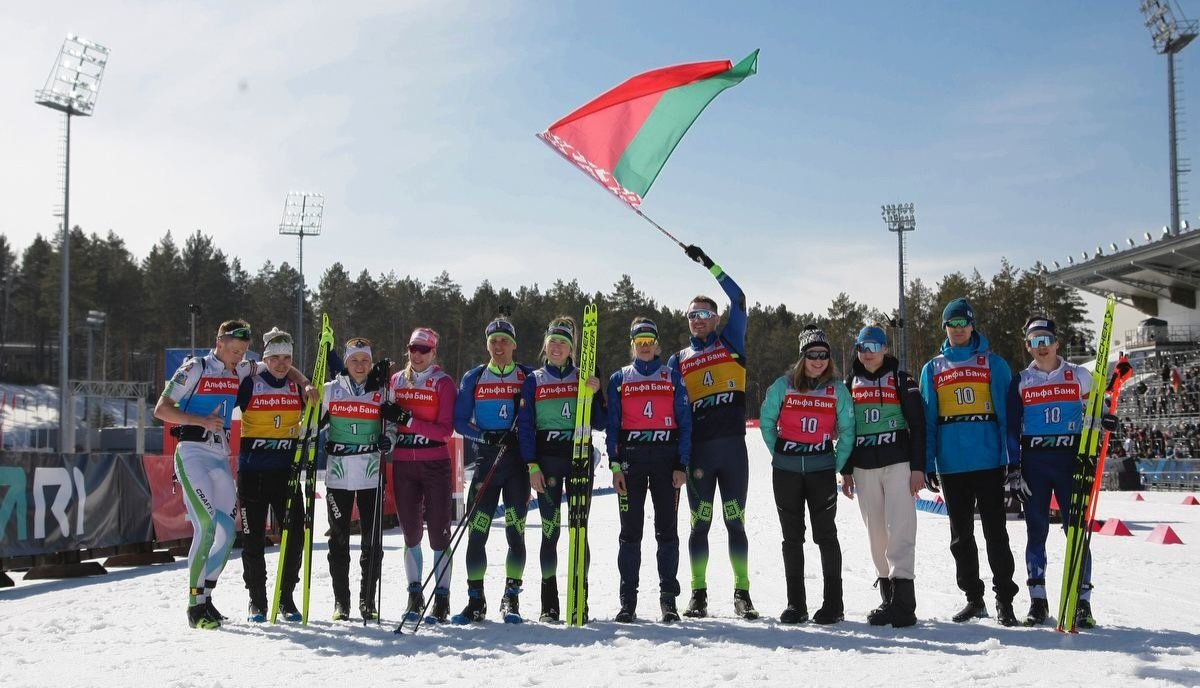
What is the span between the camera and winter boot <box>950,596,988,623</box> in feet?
21.4

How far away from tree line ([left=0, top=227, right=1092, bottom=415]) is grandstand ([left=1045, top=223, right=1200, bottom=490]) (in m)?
23.2

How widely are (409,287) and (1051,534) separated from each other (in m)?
79.2

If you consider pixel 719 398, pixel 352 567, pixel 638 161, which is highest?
pixel 638 161

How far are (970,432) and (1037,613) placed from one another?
130 centimetres

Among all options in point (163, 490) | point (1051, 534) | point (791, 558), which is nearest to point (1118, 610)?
point (791, 558)

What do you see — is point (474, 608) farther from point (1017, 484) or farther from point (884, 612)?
point (1017, 484)

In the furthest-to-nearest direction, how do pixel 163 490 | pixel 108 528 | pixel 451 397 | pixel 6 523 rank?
pixel 163 490 < pixel 108 528 < pixel 6 523 < pixel 451 397

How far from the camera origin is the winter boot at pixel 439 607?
678 cm

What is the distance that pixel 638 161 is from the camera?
Answer: 8.81 meters

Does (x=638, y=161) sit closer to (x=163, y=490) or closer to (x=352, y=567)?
(x=352, y=567)

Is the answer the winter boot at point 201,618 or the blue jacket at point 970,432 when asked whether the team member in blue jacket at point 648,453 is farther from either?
the winter boot at point 201,618

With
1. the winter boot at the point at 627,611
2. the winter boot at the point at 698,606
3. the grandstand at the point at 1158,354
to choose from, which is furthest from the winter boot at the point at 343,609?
the grandstand at the point at 1158,354

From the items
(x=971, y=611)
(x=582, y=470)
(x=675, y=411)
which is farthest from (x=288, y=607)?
(x=971, y=611)

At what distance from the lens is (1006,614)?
6.35m
